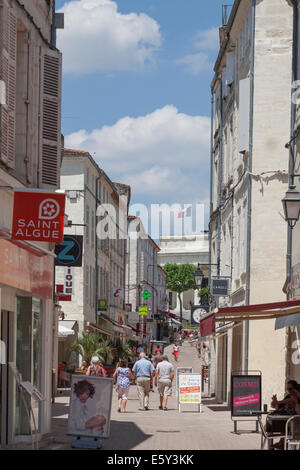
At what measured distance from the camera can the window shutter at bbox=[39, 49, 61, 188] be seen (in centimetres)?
1520

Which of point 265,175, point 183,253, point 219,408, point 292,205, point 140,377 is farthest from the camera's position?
point 183,253

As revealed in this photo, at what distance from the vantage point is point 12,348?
1366 centimetres

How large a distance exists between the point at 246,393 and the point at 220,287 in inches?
478

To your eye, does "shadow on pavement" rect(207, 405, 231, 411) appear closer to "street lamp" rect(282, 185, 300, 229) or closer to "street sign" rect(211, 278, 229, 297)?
"street sign" rect(211, 278, 229, 297)

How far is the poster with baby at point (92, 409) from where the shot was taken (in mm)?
13805

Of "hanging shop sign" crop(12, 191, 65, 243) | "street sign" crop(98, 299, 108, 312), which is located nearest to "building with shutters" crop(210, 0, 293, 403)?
"hanging shop sign" crop(12, 191, 65, 243)

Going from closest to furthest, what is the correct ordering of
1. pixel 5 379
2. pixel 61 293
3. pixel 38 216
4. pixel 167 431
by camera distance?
pixel 38 216 < pixel 5 379 < pixel 167 431 < pixel 61 293

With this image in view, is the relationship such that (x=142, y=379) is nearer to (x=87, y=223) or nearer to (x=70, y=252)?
(x=70, y=252)

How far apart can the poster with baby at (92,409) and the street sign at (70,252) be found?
9.36 meters

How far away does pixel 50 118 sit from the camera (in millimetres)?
15391

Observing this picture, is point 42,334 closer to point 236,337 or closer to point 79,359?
point 236,337

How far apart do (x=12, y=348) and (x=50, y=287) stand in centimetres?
244

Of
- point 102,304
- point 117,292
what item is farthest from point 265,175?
point 117,292
